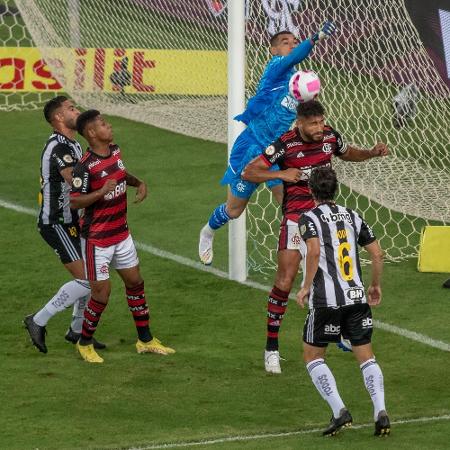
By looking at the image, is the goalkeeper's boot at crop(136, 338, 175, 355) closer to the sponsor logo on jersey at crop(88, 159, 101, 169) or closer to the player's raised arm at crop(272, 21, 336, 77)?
the sponsor logo on jersey at crop(88, 159, 101, 169)

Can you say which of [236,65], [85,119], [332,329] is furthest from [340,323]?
[236,65]

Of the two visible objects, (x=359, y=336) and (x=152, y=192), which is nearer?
(x=359, y=336)

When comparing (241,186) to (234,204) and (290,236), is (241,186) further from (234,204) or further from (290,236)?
(290,236)

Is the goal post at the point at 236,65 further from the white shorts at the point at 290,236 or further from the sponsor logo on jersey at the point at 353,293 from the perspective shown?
the sponsor logo on jersey at the point at 353,293

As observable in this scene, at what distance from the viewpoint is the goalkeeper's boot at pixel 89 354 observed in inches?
398

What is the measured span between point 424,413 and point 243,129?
4026 millimetres

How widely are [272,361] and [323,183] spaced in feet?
6.76

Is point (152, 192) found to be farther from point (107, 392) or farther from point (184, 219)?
point (107, 392)

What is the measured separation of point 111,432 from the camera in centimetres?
841

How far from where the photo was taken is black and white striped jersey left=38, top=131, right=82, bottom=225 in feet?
33.6

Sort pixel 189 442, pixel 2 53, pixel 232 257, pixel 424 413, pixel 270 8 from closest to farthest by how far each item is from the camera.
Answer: pixel 189 442, pixel 424 413, pixel 232 257, pixel 270 8, pixel 2 53

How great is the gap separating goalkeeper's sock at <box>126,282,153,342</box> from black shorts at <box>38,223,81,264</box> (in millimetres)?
533

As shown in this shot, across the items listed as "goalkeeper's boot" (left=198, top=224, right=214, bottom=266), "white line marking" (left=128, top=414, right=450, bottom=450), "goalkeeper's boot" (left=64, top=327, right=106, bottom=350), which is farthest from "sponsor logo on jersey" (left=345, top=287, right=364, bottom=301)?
"goalkeeper's boot" (left=198, top=224, right=214, bottom=266)

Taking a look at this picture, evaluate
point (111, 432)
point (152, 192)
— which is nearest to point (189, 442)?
point (111, 432)
